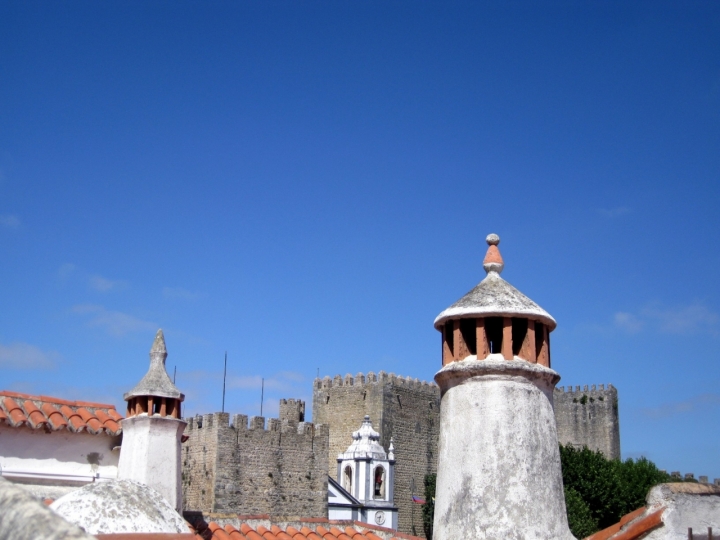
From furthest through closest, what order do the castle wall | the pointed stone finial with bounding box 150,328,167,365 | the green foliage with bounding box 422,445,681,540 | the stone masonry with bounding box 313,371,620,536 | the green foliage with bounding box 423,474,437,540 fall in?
the castle wall → the stone masonry with bounding box 313,371,620,536 → the green foliage with bounding box 423,474,437,540 → the green foliage with bounding box 422,445,681,540 → the pointed stone finial with bounding box 150,328,167,365

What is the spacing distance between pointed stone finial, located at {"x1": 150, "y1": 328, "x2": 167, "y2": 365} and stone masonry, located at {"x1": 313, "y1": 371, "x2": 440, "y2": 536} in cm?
3431

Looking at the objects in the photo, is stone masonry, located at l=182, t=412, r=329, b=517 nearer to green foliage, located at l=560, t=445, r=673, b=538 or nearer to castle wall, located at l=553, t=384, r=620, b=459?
green foliage, located at l=560, t=445, r=673, b=538

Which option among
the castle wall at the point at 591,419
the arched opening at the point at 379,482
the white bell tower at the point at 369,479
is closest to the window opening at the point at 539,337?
the white bell tower at the point at 369,479

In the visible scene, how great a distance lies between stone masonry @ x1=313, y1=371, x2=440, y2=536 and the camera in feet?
152

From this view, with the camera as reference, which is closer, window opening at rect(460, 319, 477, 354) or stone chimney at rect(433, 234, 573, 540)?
stone chimney at rect(433, 234, 573, 540)

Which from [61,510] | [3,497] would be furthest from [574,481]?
[3,497]

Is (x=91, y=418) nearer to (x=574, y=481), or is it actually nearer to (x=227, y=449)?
(x=227, y=449)

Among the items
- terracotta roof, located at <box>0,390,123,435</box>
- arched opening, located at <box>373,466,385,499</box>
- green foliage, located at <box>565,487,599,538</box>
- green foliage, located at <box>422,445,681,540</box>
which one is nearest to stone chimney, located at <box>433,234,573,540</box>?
terracotta roof, located at <box>0,390,123,435</box>

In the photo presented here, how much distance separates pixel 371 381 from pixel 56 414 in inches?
1454

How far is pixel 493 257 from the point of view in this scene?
8.85m

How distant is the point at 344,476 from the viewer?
3644 cm

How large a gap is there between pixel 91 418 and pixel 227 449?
23.5m

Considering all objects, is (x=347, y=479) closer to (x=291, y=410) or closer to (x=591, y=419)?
(x=291, y=410)

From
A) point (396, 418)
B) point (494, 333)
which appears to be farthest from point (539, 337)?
point (396, 418)
